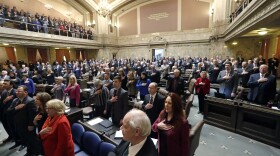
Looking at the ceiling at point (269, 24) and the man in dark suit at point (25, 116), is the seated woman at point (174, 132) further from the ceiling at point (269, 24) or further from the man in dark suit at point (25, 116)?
the ceiling at point (269, 24)

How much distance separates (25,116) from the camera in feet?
11.1

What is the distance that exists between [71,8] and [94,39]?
5478 mm

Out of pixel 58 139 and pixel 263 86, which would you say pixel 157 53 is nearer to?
pixel 263 86

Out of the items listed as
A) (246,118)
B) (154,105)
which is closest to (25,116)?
(154,105)

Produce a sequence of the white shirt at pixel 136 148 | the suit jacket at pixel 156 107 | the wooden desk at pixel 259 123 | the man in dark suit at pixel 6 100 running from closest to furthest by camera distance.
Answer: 1. the white shirt at pixel 136 148
2. the suit jacket at pixel 156 107
3. the wooden desk at pixel 259 123
4. the man in dark suit at pixel 6 100

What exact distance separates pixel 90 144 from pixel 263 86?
4.50m

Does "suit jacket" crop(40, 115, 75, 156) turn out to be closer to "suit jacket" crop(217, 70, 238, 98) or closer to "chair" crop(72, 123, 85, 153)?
"chair" crop(72, 123, 85, 153)

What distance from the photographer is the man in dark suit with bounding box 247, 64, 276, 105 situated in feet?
12.9

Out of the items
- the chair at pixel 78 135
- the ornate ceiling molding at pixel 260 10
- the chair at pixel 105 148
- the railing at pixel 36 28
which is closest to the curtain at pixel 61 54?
the railing at pixel 36 28

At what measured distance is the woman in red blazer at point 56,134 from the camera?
224 cm

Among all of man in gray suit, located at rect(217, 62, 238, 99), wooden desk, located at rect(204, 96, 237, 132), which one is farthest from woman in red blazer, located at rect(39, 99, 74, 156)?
man in gray suit, located at rect(217, 62, 238, 99)

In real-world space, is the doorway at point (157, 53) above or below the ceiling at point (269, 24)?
below

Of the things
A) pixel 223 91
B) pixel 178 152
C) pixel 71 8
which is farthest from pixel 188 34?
pixel 178 152

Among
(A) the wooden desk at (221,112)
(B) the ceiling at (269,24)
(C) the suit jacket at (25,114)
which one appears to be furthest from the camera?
(B) the ceiling at (269,24)
